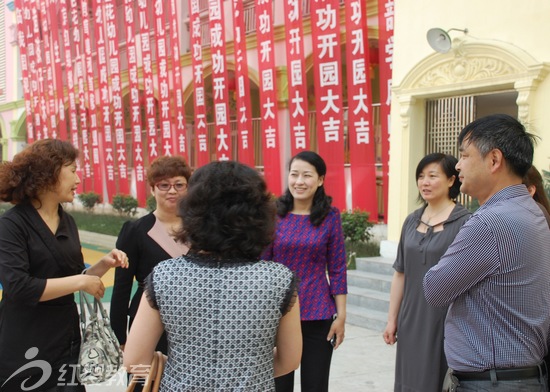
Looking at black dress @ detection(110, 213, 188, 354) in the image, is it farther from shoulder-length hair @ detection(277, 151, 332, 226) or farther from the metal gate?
the metal gate

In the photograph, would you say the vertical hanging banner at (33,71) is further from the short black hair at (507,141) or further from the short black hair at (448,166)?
the short black hair at (507,141)

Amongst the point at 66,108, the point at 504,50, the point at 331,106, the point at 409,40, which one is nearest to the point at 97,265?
the point at 504,50

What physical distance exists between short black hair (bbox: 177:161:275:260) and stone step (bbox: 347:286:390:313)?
12.7ft

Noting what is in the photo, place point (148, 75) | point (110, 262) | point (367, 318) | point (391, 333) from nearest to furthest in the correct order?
point (110, 262) < point (391, 333) < point (367, 318) < point (148, 75)

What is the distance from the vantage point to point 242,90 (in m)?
8.99

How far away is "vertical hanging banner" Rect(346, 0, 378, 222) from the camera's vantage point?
6816 mm

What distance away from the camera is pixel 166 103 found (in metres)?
10.8

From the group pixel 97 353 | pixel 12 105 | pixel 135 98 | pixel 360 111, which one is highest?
pixel 12 105

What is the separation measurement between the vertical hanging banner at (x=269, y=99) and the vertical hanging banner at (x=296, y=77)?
50 cm

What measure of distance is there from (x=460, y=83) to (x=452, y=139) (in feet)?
2.00

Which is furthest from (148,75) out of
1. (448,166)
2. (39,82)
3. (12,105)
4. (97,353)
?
(97,353)

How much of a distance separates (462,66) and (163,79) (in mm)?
7081

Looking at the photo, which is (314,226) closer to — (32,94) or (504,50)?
(504,50)

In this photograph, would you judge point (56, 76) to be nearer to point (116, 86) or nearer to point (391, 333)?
point (116, 86)
